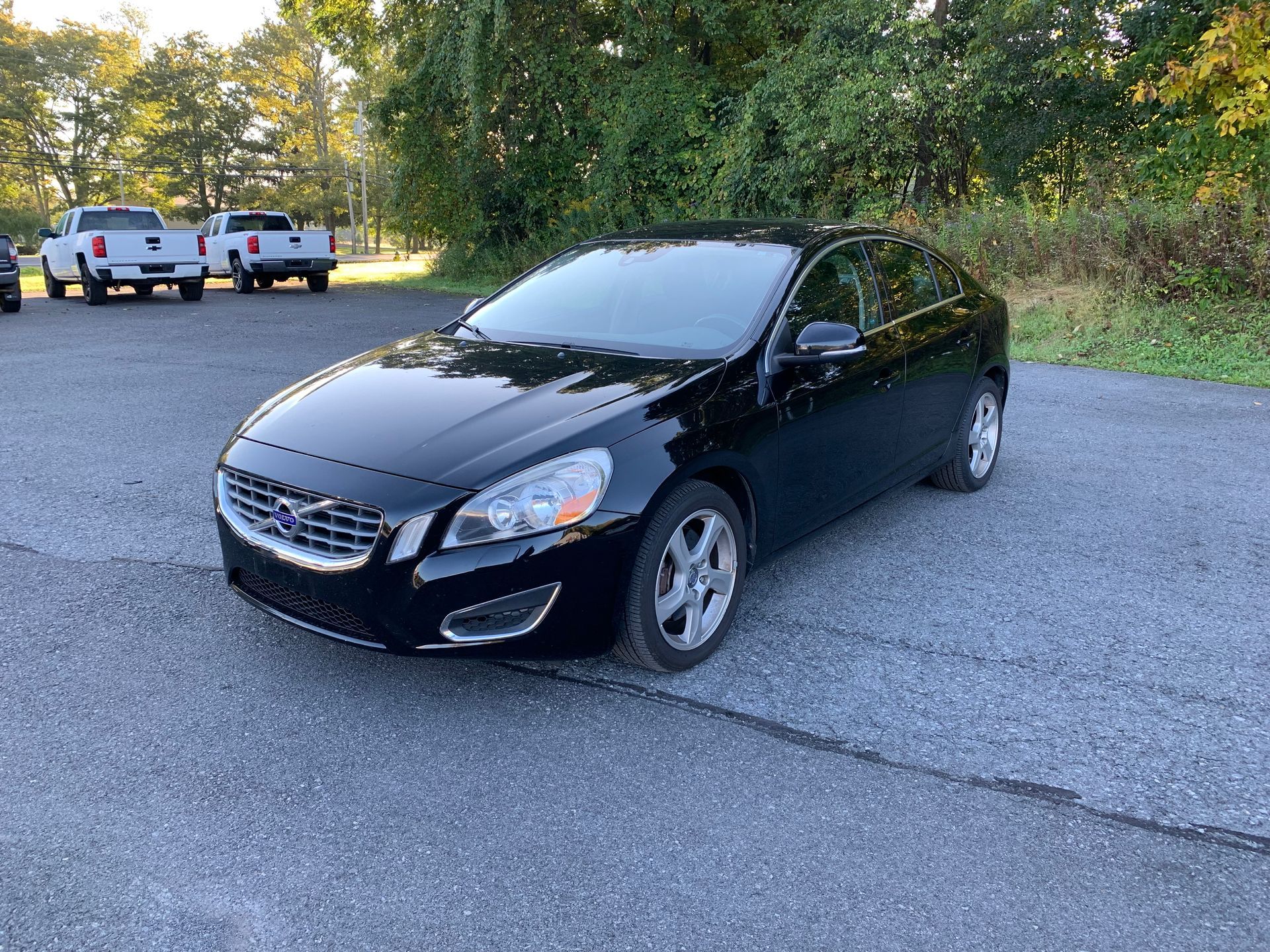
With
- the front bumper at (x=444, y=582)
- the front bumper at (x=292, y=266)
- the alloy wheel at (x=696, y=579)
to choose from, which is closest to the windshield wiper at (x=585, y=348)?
the alloy wheel at (x=696, y=579)

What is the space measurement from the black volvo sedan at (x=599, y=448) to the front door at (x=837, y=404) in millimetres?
13

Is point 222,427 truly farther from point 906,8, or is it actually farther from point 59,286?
point 59,286

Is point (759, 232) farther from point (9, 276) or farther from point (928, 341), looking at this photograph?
point (9, 276)

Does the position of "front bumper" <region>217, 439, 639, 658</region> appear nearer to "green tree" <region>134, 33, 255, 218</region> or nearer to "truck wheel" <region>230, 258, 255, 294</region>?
"truck wheel" <region>230, 258, 255, 294</region>

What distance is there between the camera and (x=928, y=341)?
4988 millimetres

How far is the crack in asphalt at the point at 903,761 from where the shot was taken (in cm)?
267

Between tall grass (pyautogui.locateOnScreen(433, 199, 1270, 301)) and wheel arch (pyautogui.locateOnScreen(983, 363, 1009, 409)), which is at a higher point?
tall grass (pyautogui.locateOnScreen(433, 199, 1270, 301))

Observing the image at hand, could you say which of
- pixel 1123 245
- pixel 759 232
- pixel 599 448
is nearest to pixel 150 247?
pixel 1123 245

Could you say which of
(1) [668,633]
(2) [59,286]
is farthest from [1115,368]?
(2) [59,286]

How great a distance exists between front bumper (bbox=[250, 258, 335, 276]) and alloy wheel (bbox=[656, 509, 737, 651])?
807 inches

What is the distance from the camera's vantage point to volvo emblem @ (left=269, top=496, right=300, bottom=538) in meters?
3.31

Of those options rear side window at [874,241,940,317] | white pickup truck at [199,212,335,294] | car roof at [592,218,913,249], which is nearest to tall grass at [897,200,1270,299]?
rear side window at [874,241,940,317]

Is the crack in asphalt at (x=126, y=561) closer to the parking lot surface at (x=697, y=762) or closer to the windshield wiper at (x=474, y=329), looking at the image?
the parking lot surface at (x=697, y=762)

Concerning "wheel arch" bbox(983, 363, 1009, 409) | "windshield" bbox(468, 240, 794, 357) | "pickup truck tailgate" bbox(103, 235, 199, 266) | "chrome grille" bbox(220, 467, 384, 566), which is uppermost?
"pickup truck tailgate" bbox(103, 235, 199, 266)
